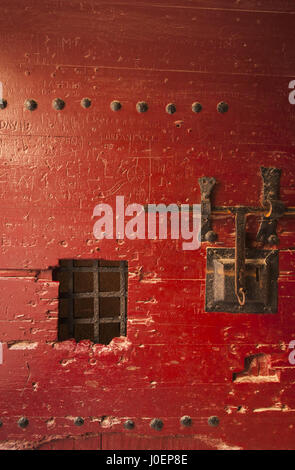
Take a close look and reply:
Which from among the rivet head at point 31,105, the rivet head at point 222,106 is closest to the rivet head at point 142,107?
the rivet head at point 222,106

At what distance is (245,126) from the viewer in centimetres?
122

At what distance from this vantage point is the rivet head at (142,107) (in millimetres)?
1198

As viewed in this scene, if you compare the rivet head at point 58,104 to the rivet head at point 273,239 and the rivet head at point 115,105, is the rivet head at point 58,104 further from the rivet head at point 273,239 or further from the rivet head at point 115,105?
the rivet head at point 273,239

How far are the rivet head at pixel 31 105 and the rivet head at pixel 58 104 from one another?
0.24ft

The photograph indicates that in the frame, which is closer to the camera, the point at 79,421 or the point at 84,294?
the point at 79,421

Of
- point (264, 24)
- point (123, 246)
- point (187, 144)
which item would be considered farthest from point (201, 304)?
point (264, 24)

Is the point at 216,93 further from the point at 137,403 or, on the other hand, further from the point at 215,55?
the point at 137,403

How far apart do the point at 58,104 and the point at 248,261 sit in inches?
39.3

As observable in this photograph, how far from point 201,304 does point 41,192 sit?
32.0 inches

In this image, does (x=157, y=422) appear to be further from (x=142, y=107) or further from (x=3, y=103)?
(x=3, y=103)

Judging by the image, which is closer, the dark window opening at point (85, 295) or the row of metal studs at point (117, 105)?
the row of metal studs at point (117, 105)

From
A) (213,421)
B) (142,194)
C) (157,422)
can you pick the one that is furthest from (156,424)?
(142,194)

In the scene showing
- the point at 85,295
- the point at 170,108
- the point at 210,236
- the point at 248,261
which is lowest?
the point at 85,295

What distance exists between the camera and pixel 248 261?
4.00ft
